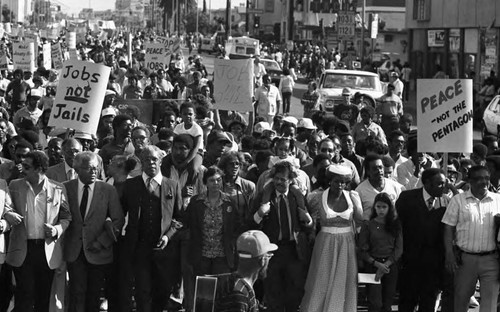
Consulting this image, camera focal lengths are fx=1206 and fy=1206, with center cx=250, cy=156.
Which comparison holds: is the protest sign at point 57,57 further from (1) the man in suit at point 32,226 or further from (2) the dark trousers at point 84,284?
(1) the man in suit at point 32,226

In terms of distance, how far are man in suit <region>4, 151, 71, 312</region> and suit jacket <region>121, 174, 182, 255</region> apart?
596mm

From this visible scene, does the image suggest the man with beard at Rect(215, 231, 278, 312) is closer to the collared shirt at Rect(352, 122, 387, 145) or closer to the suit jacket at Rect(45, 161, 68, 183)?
the suit jacket at Rect(45, 161, 68, 183)

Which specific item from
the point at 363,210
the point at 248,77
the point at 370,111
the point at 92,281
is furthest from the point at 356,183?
the point at 248,77

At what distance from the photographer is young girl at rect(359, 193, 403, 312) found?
33.2ft

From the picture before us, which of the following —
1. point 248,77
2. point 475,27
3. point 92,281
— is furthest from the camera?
point 475,27

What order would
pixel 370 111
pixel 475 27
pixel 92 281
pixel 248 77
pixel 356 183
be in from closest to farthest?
1. pixel 92 281
2. pixel 356 183
3. pixel 370 111
4. pixel 248 77
5. pixel 475 27

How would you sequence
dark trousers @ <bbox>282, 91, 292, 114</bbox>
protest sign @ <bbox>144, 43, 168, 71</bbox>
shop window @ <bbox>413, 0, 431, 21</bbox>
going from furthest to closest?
shop window @ <bbox>413, 0, 431, 21</bbox>, dark trousers @ <bbox>282, 91, 292, 114</bbox>, protest sign @ <bbox>144, 43, 168, 71</bbox>

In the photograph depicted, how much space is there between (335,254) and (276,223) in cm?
56

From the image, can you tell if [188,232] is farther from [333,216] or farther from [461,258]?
[461,258]

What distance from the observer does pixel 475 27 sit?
44.3 meters

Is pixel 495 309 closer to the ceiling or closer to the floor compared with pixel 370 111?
closer to the floor

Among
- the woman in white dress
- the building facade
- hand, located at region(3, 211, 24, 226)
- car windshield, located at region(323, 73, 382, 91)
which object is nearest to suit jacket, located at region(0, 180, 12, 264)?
hand, located at region(3, 211, 24, 226)

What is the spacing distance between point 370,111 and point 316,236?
5.99 metres

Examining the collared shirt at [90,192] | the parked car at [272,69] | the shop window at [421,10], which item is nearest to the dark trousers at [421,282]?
the collared shirt at [90,192]
